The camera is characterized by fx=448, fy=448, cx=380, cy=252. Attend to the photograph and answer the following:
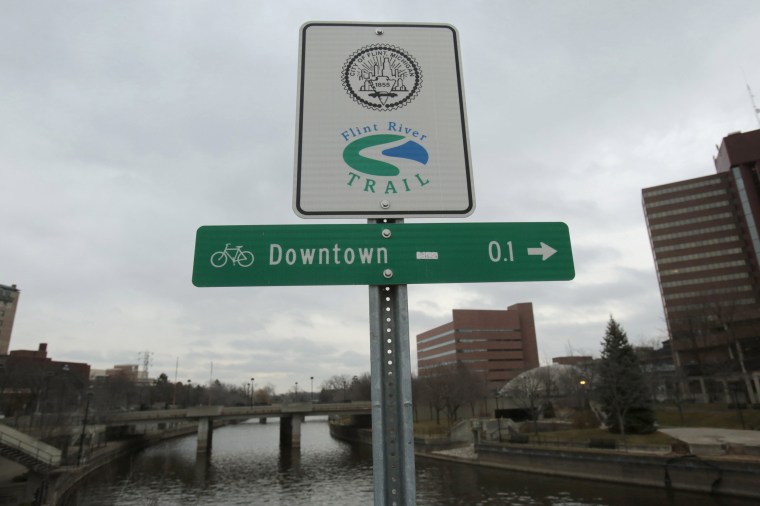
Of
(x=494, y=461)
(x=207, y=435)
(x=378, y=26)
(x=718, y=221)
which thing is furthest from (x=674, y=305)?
(x=378, y=26)

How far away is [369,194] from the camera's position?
2.81 metres

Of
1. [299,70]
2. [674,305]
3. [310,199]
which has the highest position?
[674,305]

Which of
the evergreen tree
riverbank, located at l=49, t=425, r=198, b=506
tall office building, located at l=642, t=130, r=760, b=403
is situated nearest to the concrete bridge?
riverbank, located at l=49, t=425, r=198, b=506

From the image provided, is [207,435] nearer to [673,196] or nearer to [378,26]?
[378,26]

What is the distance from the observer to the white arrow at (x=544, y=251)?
2.68 m

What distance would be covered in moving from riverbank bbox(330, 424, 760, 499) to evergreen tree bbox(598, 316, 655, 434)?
251cm

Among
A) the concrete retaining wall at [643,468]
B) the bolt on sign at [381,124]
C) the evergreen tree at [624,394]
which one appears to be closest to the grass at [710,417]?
the evergreen tree at [624,394]

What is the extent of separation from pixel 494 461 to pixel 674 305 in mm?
68840

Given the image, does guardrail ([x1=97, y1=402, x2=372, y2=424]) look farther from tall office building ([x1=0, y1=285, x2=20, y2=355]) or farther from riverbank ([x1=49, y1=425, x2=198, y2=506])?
tall office building ([x1=0, y1=285, x2=20, y2=355])

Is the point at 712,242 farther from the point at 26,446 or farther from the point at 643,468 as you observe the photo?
the point at 26,446

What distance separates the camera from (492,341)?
351ft

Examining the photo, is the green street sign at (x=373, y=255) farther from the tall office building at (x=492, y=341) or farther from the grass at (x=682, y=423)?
the tall office building at (x=492, y=341)

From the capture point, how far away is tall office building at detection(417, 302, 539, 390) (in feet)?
343

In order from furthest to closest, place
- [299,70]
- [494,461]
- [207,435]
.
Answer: [207,435], [494,461], [299,70]
